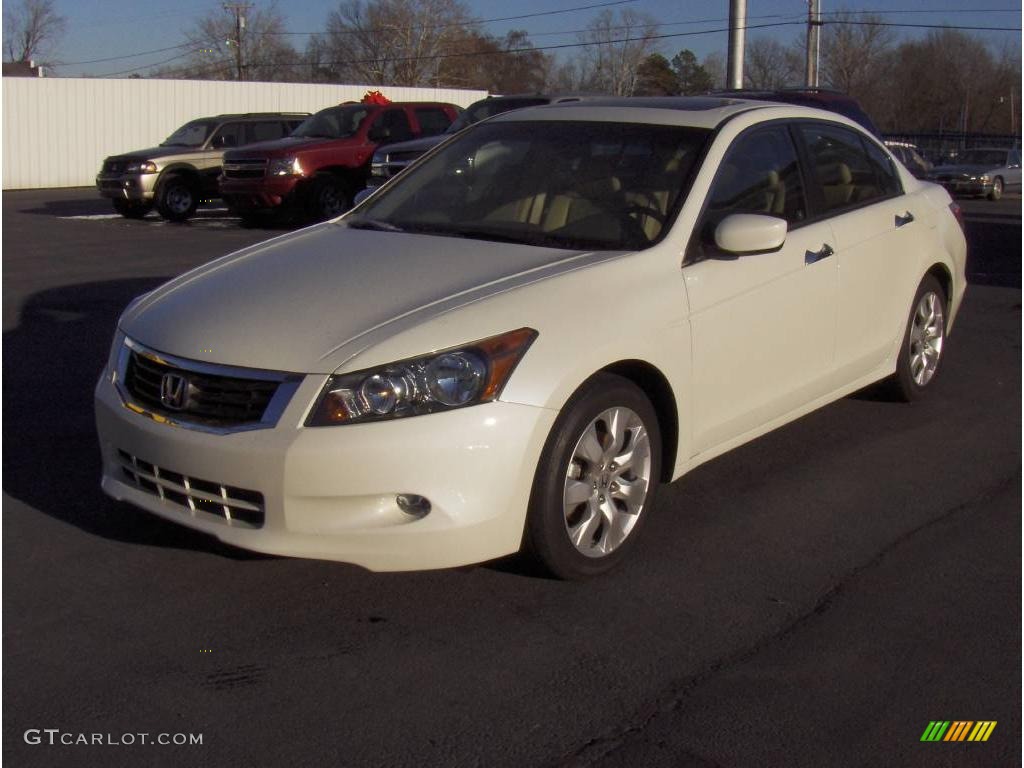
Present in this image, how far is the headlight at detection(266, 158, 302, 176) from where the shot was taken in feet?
58.6

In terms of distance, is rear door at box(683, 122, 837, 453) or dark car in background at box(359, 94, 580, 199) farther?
dark car in background at box(359, 94, 580, 199)

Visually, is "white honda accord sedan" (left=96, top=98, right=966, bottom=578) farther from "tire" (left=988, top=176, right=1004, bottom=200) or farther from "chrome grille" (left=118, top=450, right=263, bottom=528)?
"tire" (left=988, top=176, right=1004, bottom=200)

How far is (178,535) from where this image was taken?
4789 millimetres

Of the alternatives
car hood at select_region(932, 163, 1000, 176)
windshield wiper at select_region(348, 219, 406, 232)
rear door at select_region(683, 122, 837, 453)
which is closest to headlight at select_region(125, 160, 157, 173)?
windshield wiper at select_region(348, 219, 406, 232)

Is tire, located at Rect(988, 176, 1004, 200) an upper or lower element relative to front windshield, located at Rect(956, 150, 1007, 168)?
lower

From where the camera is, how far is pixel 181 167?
20781 millimetres

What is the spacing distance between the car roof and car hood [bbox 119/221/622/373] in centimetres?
101

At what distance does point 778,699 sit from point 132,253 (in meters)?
12.8

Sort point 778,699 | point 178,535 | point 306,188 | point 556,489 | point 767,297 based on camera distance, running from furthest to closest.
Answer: point 306,188 → point 767,297 → point 178,535 → point 556,489 → point 778,699

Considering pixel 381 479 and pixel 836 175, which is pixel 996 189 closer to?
pixel 836 175

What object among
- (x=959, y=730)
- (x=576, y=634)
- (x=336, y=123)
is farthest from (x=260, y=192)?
(x=959, y=730)

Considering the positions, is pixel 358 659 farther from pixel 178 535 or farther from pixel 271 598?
pixel 178 535

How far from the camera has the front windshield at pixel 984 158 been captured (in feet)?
100

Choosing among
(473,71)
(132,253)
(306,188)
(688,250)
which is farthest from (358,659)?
(473,71)
